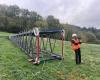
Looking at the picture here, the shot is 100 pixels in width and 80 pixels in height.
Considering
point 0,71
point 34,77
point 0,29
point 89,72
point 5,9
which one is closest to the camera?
point 34,77

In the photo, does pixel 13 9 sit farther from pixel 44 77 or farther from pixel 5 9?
pixel 44 77

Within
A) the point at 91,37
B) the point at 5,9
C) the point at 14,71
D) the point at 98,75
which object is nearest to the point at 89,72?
the point at 98,75

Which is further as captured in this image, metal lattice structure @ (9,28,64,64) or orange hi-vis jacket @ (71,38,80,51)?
orange hi-vis jacket @ (71,38,80,51)

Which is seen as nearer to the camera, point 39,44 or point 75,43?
point 75,43

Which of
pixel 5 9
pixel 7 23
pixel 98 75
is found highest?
pixel 5 9

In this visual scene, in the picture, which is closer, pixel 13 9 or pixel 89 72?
pixel 89 72

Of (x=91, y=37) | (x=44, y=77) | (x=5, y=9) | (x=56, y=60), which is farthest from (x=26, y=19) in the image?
(x=44, y=77)

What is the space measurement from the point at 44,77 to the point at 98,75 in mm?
2582

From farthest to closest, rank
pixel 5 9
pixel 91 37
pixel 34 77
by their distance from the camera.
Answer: pixel 5 9
pixel 91 37
pixel 34 77

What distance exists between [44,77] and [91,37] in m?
52.9

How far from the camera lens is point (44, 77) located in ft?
31.3

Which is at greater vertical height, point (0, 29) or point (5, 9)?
point (5, 9)

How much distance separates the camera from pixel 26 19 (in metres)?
76.3

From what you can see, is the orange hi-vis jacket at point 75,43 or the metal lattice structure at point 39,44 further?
the orange hi-vis jacket at point 75,43
